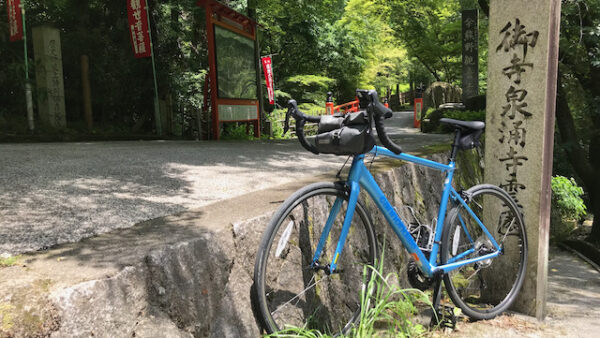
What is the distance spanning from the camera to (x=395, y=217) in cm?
254

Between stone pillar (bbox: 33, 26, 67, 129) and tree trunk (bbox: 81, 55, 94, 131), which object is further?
tree trunk (bbox: 81, 55, 94, 131)

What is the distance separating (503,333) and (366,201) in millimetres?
1359

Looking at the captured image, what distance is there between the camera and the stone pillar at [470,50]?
44.0 ft

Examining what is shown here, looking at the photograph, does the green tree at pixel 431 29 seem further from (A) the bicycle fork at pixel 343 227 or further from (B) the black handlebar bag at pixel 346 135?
(A) the bicycle fork at pixel 343 227

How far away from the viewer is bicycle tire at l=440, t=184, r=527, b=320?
3.19 meters

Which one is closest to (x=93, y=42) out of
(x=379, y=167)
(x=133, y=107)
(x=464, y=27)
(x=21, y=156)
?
(x=133, y=107)

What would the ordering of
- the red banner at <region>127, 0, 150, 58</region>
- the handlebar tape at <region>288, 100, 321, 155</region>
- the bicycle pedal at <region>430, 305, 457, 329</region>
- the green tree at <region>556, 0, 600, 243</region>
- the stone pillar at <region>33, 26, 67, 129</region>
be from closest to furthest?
the handlebar tape at <region>288, 100, 321, 155</region>
the bicycle pedal at <region>430, 305, 457, 329</region>
the green tree at <region>556, 0, 600, 243</region>
the stone pillar at <region>33, 26, 67, 129</region>
the red banner at <region>127, 0, 150, 58</region>

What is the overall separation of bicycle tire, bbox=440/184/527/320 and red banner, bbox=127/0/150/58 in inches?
356

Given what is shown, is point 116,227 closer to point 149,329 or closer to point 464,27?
point 149,329

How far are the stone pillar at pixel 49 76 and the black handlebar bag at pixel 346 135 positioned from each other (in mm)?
8677

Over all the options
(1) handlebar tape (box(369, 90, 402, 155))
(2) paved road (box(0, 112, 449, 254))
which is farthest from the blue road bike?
(2) paved road (box(0, 112, 449, 254))

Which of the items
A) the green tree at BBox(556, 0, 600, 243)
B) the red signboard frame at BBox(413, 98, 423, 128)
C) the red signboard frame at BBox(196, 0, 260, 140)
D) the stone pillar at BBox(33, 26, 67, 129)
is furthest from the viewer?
the red signboard frame at BBox(413, 98, 423, 128)

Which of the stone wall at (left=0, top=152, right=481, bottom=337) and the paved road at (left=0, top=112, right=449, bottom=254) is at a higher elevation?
the paved road at (left=0, top=112, right=449, bottom=254)

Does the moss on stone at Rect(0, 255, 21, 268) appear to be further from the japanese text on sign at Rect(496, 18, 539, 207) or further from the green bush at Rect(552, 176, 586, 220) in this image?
the green bush at Rect(552, 176, 586, 220)
